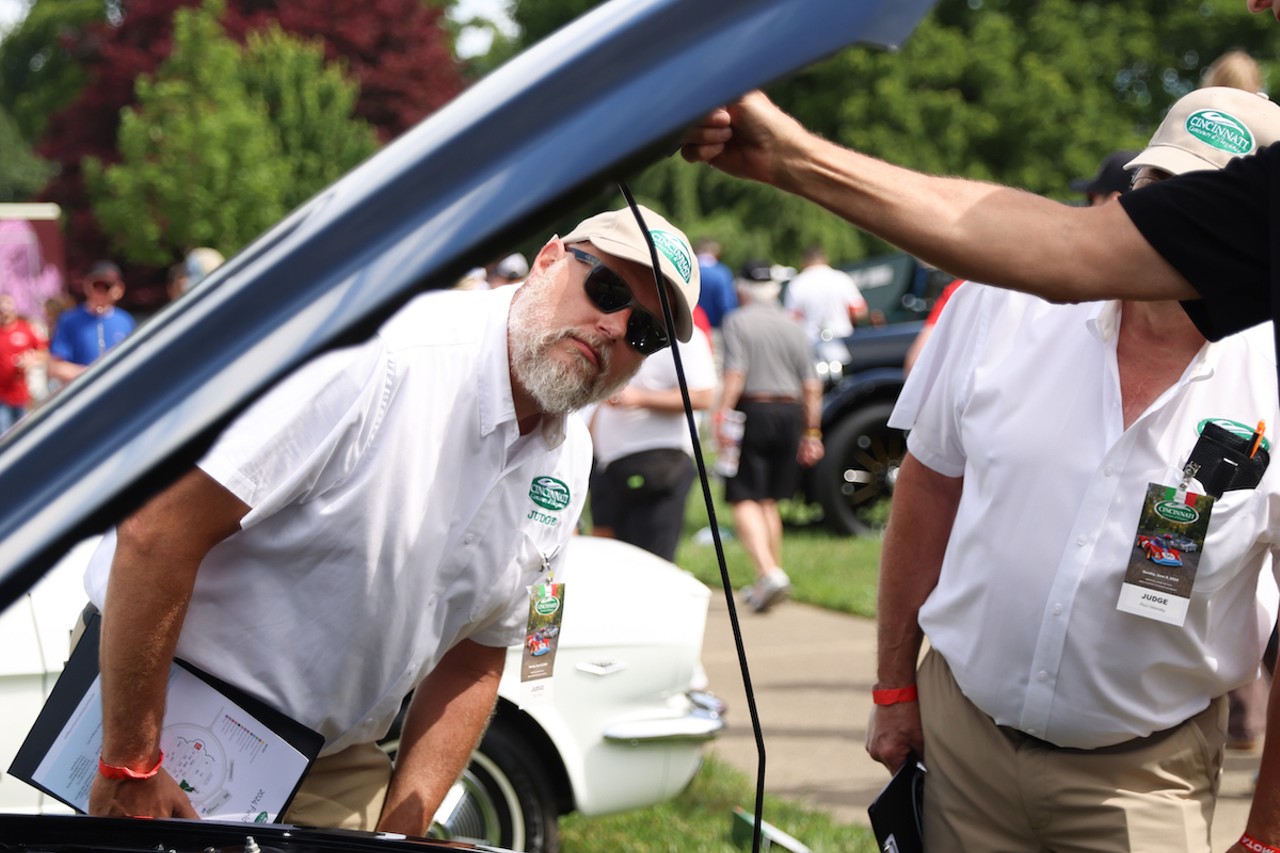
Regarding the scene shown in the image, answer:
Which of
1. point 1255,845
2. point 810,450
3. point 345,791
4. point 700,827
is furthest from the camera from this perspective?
point 810,450

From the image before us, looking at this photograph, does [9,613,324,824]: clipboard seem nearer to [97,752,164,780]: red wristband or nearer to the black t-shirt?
[97,752,164,780]: red wristband

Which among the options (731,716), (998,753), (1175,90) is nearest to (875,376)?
(731,716)

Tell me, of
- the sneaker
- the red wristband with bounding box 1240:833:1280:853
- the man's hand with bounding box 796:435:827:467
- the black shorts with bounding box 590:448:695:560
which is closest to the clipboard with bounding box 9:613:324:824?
the red wristband with bounding box 1240:833:1280:853

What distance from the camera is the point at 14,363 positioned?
13023 millimetres

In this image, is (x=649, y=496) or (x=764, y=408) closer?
(x=649, y=496)

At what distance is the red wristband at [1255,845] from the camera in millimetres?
2186

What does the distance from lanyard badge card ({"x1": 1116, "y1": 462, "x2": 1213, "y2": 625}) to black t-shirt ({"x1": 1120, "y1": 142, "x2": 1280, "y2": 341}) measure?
0.87m

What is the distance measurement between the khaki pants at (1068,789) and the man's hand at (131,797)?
1.45m

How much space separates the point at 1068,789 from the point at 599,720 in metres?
1.72

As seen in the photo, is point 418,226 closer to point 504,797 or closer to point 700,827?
point 504,797

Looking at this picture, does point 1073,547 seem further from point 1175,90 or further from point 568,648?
point 1175,90

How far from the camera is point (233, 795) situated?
2.24m

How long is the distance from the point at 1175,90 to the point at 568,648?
111ft

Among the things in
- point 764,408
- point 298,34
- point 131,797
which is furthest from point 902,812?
point 298,34
